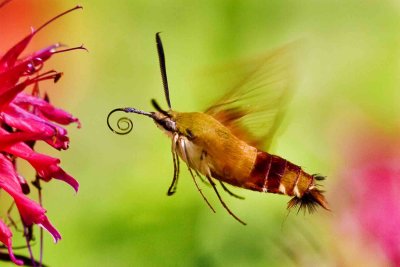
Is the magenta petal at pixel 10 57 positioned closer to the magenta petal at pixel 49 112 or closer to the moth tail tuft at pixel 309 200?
the magenta petal at pixel 49 112

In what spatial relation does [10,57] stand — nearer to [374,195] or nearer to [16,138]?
[16,138]

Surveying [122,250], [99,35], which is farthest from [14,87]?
[99,35]

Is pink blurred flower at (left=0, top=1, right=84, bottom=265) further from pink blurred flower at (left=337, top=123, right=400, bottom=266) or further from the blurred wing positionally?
pink blurred flower at (left=337, top=123, right=400, bottom=266)

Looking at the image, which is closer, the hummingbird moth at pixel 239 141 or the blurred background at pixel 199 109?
the hummingbird moth at pixel 239 141

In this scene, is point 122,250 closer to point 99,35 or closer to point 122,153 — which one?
point 122,153

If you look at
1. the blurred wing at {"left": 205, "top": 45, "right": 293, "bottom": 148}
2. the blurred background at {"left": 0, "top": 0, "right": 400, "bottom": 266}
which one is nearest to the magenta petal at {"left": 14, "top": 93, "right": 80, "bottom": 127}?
the blurred wing at {"left": 205, "top": 45, "right": 293, "bottom": 148}

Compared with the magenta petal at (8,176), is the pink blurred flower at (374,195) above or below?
above

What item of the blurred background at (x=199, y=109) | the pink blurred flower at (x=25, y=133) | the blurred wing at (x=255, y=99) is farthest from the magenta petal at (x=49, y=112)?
the blurred background at (x=199, y=109)
